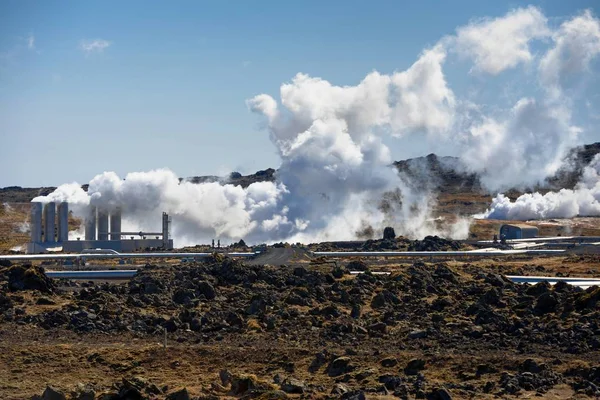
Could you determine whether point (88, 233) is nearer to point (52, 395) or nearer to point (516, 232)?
point (516, 232)

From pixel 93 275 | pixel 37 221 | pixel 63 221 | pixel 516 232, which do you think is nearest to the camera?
pixel 93 275

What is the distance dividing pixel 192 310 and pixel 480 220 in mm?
140317

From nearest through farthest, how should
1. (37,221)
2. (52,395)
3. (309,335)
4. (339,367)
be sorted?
1. (52,395)
2. (339,367)
3. (309,335)
4. (37,221)

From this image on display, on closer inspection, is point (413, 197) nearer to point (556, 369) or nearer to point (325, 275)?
point (325, 275)

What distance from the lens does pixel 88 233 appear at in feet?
479

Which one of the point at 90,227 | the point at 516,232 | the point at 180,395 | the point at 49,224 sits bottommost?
the point at 180,395

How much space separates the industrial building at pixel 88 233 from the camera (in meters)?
135

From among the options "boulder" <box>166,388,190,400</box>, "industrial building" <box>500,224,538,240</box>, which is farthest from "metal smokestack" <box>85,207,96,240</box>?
"boulder" <box>166,388,190,400</box>

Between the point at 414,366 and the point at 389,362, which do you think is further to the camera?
the point at 389,362


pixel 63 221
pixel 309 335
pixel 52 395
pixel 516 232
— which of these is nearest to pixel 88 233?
pixel 63 221

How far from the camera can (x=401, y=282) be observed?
71.6m

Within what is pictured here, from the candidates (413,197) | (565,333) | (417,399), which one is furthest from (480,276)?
A: (413,197)

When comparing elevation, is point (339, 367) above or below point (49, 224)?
below

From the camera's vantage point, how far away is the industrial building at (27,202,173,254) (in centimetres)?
13525
